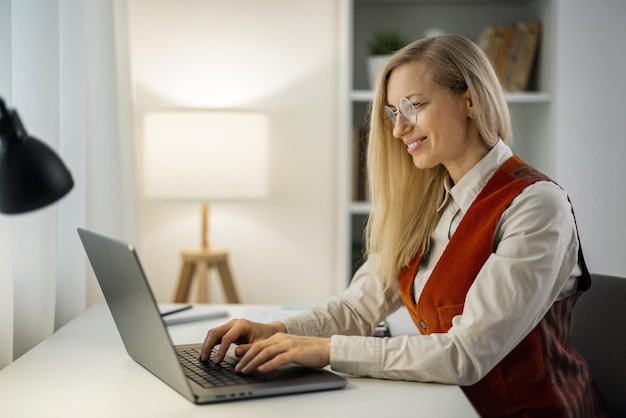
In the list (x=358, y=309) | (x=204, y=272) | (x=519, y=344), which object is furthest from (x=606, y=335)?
(x=204, y=272)

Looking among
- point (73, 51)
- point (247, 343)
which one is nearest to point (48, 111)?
point (73, 51)

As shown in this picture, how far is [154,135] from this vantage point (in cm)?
275

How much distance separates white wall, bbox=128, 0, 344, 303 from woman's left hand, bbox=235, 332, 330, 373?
1949mm

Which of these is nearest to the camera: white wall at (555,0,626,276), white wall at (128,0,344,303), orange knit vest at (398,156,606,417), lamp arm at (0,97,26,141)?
lamp arm at (0,97,26,141)

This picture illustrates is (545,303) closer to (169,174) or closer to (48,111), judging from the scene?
(48,111)

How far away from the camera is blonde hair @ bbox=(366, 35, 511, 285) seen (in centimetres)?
150

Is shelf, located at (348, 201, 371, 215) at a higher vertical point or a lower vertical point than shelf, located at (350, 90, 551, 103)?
lower

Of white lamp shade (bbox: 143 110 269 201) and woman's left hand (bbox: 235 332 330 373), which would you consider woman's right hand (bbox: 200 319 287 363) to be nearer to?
woman's left hand (bbox: 235 332 330 373)

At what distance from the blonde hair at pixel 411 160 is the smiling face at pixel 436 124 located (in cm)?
2

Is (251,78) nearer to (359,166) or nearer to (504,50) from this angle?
(359,166)

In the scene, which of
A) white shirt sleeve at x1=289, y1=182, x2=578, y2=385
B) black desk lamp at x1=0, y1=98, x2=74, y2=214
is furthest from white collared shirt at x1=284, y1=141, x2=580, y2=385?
black desk lamp at x1=0, y1=98, x2=74, y2=214

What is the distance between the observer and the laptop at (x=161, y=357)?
1.10 metres

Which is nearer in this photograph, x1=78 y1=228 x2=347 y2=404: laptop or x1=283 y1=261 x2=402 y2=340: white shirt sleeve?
x1=78 y1=228 x2=347 y2=404: laptop

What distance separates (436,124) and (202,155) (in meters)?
1.38
